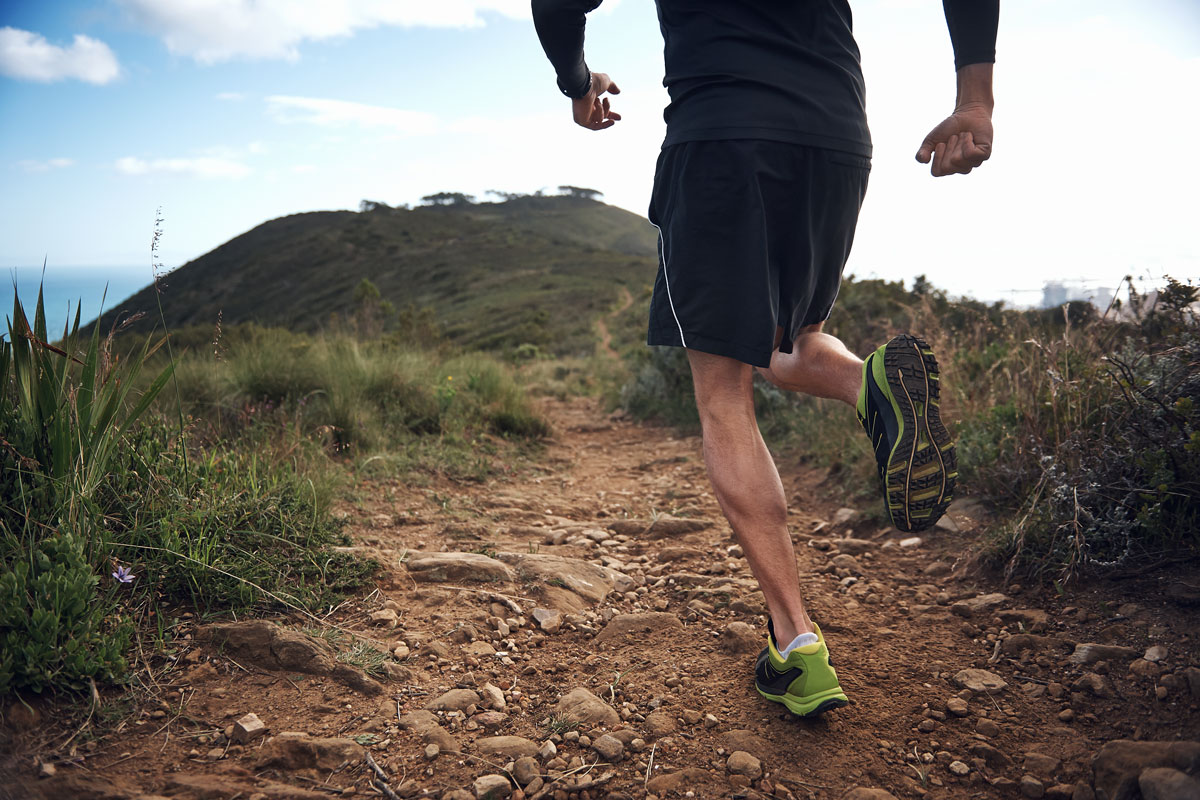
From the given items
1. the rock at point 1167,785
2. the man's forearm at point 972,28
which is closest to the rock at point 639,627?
the rock at point 1167,785

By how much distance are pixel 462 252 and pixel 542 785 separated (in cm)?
4421

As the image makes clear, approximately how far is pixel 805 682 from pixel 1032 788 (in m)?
0.44

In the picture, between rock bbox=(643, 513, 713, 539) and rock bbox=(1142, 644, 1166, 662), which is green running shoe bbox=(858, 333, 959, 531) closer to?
rock bbox=(1142, 644, 1166, 662)

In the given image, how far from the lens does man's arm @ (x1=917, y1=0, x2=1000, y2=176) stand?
1570 millimetres

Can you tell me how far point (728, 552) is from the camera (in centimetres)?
275

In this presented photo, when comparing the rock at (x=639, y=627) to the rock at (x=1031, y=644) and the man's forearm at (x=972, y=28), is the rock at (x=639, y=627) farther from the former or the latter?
the man's forearm at (x=972, y=28)

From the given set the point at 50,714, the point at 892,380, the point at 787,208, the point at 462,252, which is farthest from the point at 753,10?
the point at 462,252

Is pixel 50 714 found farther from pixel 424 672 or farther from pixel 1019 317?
pixel 1019 317

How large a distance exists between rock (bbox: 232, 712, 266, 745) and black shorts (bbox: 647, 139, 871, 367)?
1.18 meters

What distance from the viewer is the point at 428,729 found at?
5.11 feet

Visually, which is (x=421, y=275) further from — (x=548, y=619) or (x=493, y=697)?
(x=493, y=697)

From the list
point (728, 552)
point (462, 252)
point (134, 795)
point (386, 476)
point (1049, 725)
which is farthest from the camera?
point (462, 252)

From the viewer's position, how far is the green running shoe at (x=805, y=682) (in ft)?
5.10

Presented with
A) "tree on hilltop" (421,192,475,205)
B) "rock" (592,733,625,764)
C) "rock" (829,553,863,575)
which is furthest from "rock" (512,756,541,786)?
"tree on hilltop" (421,192,475,205)
